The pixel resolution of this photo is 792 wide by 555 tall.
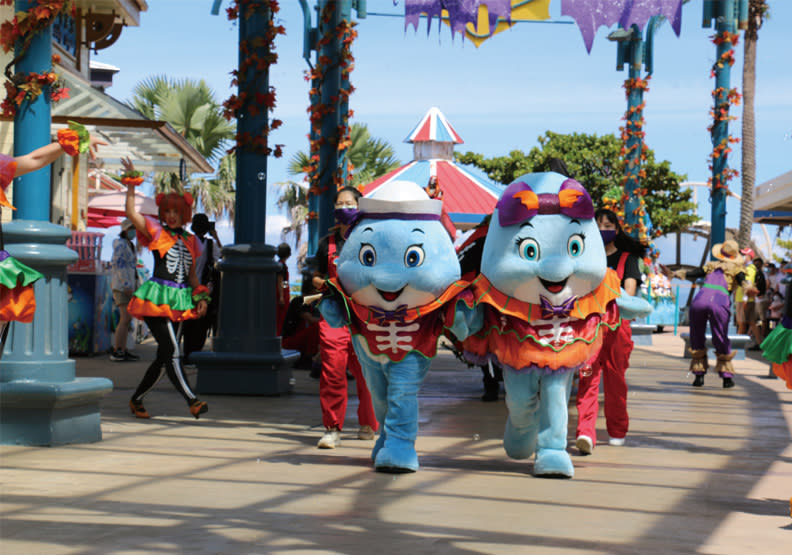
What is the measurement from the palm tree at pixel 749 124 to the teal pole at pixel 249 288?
66.3ft

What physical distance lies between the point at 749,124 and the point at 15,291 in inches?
1062

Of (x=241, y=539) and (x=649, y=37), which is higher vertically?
(x=649, y=37)

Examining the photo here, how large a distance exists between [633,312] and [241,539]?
9.96ft

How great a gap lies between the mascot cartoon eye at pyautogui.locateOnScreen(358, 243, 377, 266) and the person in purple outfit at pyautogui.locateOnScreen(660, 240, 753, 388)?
674cm

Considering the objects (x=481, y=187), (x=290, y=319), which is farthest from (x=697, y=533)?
(x=481, y=187)

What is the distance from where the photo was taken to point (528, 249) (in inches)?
221

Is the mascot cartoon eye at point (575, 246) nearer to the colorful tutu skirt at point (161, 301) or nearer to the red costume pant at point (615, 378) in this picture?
the red costume pant at point (615, 378)

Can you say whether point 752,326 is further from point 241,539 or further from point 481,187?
point 241,539

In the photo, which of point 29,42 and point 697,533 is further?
point 29,42

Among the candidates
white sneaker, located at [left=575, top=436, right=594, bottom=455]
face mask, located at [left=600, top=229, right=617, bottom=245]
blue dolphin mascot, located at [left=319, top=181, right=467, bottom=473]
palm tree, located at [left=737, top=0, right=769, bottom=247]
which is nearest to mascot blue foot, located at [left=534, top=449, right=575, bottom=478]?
blue dolphin mascot, located at [left=319, top=181, right=467, bottom=473]

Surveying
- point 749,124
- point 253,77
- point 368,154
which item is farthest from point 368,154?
point 253,77

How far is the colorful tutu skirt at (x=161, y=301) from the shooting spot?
7336 mm

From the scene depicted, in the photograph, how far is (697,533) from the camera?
177 inches

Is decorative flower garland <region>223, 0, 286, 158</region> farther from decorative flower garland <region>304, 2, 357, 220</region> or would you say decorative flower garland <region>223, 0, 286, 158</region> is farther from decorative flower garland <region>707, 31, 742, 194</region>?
decorative flower garland <region>707, 31, 742, 194</region>
